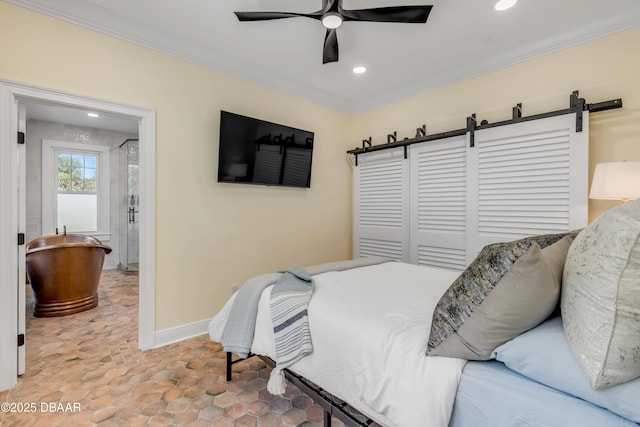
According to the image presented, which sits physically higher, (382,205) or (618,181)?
(618,181)

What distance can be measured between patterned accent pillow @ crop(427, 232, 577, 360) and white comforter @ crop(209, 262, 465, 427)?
0.28 feet

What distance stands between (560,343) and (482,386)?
280mm

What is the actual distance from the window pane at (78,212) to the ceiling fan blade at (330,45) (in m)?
5.33

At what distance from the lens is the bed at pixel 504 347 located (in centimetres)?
81

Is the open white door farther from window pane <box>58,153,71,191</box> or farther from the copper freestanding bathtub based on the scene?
window pane <box>58,153,71,191</box>

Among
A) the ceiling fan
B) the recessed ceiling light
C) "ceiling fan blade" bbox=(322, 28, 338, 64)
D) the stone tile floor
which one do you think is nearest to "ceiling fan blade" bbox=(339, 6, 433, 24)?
the ceiling fan

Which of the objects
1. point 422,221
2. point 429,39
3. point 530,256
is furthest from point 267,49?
point 530,256

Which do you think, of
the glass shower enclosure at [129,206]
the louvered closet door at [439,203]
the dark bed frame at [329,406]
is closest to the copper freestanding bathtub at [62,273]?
the glass shower enclosure at [129,206]

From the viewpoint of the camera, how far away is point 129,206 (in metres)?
5.56

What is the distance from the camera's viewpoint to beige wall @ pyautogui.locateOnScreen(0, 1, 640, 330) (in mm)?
2303

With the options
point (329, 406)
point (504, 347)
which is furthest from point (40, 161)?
A: point (504, 347)

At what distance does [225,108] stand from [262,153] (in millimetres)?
585

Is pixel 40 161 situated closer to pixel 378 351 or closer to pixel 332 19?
pixel 332 19

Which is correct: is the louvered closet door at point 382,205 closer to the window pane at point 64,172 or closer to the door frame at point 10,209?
the door frame at point 10,209
